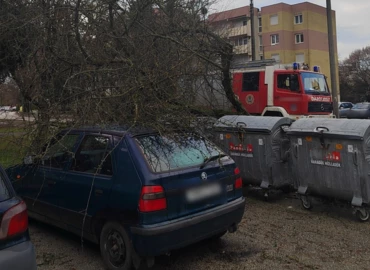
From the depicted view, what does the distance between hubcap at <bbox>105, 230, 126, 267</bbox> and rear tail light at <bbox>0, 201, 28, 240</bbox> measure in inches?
47.1

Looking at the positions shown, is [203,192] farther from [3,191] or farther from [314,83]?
[314,83]

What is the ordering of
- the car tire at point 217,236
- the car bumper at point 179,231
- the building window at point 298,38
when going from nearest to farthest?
the car bumper at point 179,231
the car tire at point 217,236
the building window at point 298,38

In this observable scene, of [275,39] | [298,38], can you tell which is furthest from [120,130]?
[298,38]

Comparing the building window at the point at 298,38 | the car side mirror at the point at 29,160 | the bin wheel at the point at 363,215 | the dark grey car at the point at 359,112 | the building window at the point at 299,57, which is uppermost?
the building window at the point at 298,38

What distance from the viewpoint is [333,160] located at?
5848mm

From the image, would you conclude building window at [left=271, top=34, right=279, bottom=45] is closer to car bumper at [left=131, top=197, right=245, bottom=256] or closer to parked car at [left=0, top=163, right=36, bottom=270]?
car bumper at [left=131, top=197, right=245, bottom=256]

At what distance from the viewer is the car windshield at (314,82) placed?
1348 centimetres

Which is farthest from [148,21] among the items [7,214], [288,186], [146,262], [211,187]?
[7,214]

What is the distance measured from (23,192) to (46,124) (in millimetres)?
991

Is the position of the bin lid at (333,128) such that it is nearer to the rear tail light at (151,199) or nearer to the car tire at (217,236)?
the car tire at (217,236)

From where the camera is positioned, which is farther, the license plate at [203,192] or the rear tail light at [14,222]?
the license plate at [203,192]

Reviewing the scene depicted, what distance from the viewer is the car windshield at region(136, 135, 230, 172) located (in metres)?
3.95

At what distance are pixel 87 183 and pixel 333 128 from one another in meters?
3.70

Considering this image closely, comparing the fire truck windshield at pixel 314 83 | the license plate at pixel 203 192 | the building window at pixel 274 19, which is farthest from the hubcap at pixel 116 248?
the building window at pixel 274 19
